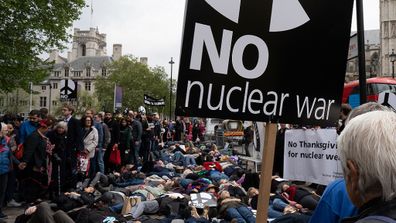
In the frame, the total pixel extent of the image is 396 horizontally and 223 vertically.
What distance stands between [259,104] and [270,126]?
16 cm

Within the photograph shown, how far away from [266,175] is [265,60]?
70cm

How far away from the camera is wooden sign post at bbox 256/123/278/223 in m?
2.60

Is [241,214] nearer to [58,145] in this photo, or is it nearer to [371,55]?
[58,145]

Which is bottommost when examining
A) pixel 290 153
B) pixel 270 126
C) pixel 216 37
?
pixel 290 153

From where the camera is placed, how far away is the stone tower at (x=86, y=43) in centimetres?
12450

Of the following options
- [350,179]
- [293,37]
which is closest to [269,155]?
[293,37]

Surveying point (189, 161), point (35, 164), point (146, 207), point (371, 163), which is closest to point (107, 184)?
point (35, 164)

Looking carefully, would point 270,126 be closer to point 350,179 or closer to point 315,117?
point 315,117

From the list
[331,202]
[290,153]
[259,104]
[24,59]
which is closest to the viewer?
[331,202]

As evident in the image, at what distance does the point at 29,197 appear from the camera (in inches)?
338

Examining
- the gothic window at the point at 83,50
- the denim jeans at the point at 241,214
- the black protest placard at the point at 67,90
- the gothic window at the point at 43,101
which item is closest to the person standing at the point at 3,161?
the denim jeans at the point at 241,214

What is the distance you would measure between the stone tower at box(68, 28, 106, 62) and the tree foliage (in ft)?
144

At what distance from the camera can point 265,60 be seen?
261 centimetres

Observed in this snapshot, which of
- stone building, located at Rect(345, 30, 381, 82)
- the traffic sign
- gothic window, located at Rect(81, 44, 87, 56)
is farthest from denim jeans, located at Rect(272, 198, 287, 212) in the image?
gothic window, located at Rect(81, 44, 87, 56)
